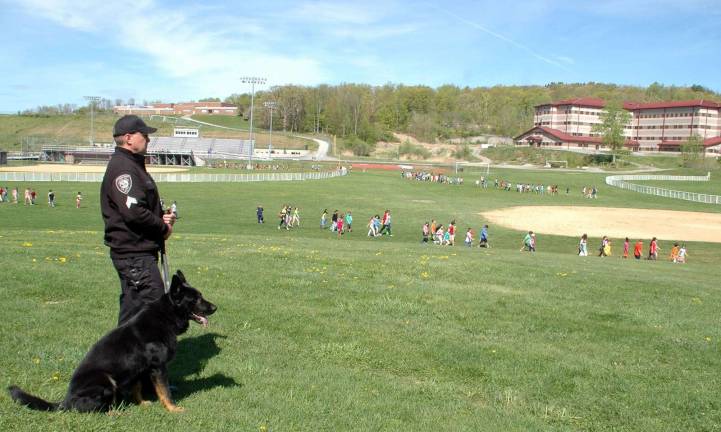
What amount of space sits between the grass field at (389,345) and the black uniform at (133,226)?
1064 mm

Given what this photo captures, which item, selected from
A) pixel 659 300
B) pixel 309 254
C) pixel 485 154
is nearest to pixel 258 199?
pixel 309 254

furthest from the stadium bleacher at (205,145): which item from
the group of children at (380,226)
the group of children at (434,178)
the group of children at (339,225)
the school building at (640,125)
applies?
the group of children at (380,226)

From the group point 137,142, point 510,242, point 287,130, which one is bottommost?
point 510,242

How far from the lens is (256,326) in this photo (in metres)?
8.53

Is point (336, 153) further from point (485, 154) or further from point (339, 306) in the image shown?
point (339, 306)

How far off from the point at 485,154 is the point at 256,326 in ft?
468

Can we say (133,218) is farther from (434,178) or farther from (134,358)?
(434,178)

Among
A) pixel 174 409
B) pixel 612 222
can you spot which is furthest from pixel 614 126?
pixel 174 409

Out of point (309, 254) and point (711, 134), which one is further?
point (711, 134)

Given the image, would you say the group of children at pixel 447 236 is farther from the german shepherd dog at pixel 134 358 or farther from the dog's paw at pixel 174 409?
the dog's paw at pixel 174 409

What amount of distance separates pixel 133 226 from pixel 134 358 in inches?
49.1

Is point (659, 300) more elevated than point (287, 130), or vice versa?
point (287, 130)

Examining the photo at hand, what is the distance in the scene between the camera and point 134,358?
5.44 m

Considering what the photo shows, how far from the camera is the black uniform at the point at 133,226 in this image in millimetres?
5715
